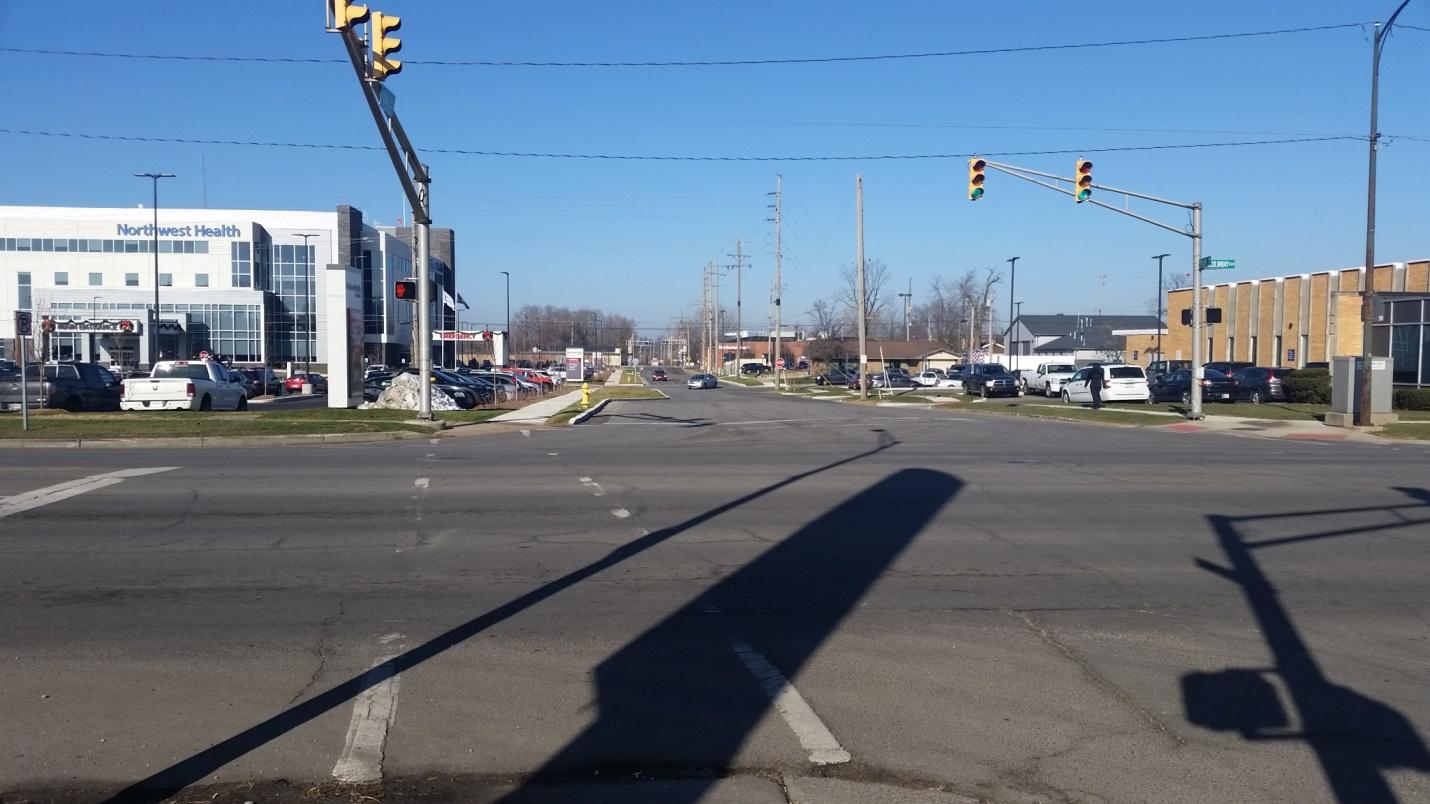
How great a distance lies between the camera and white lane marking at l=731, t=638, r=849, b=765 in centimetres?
564

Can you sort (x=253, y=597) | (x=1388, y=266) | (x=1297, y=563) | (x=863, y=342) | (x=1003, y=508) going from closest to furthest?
(x=253, y=597) → (x=1297, y=563) → (x=1003, y=508) → (x=863, y=342) → (x=1388, y=266)

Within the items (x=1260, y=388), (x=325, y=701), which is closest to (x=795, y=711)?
(x=325, y=701)

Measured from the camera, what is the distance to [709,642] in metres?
7.69

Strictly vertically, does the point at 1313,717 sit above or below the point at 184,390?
below

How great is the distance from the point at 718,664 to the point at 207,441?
19152 millimetres

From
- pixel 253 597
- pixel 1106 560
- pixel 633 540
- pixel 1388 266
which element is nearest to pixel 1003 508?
pixel 1106 560

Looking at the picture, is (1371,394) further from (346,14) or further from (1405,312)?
(346,14)

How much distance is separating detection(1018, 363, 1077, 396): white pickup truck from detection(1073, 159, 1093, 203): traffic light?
30161 mm

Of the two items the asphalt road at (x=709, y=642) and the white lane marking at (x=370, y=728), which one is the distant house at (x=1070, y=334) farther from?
the white lane marking at (x=370, y=728)

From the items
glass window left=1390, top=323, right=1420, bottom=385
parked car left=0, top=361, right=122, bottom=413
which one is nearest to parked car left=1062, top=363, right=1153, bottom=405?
glass window left=1390, top=323, right=1420, bottom=385

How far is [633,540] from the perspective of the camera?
38.0 ft

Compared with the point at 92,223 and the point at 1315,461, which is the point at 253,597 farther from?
the point at 92,223

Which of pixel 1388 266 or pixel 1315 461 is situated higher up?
pixel 1388 266

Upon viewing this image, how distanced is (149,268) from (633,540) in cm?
9222
